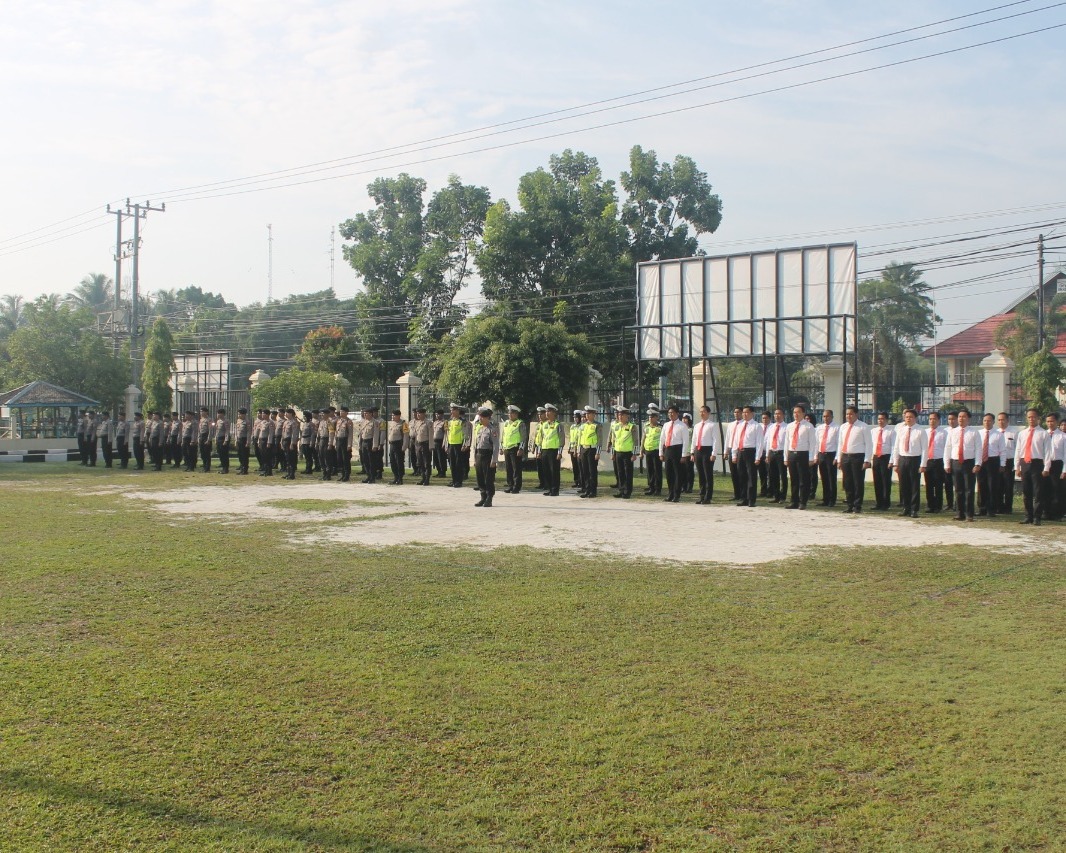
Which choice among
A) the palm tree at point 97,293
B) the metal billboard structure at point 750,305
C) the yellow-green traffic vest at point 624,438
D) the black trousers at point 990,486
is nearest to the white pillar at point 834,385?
the metal billboard structure at point 750,305

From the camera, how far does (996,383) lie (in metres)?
17.5

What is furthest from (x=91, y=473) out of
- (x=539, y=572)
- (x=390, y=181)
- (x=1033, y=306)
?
(x=1033, y=306)

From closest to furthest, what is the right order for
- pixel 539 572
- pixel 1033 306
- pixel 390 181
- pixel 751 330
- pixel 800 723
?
pixel 800 723, pixel 539 572, pixel 751 330, pixel 390 181, pixel 1033 306

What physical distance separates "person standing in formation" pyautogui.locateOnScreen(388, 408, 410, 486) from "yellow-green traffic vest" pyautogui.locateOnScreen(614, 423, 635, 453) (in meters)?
4.83

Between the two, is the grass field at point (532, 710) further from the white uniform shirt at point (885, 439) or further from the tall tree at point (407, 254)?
the tall tree at point (407, 254)

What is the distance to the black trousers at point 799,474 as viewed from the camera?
14508mm

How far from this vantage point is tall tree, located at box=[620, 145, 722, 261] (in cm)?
3155

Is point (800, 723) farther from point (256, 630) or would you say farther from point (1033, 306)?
point (1033, 306)

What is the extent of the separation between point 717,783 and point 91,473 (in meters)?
21.4

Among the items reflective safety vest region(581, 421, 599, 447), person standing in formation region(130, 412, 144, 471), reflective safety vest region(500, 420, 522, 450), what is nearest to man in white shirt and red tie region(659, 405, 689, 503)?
reflective safety vest region(581, 421, 599, 447)

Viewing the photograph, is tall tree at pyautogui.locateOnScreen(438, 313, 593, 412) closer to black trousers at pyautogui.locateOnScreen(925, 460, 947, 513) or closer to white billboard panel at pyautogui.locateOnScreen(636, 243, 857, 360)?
white billboard panel at pyautogui.locateOnScreen(636, 243, 857, 360)

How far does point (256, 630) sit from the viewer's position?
6.51m

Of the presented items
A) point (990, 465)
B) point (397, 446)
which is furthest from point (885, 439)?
point (397, 446)

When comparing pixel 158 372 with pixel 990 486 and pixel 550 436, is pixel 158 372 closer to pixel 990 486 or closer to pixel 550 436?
pixel 550 436
